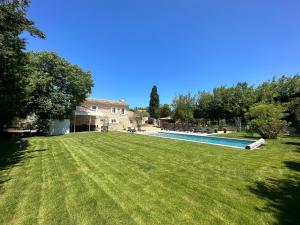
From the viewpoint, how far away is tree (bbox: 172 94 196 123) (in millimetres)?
34931

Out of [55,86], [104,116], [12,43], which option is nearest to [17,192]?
[12,43]

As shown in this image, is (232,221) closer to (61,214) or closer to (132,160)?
(61,214)

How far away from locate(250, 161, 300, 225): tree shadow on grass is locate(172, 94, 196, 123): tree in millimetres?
28855

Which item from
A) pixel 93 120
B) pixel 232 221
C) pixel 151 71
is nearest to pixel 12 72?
pixel 232 221

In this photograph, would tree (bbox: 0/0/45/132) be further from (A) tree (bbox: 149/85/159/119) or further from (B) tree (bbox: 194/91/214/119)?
(A) tree (bbox: 149/85/159/119)

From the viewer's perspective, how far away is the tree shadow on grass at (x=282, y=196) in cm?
352

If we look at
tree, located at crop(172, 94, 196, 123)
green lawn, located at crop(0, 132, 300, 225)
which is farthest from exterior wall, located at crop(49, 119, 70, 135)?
tree, located at crop(172, 94, 196, 123)

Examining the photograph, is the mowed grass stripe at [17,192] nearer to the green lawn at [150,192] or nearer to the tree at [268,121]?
the green lawn at [150,192]

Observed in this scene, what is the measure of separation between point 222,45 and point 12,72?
730 inches

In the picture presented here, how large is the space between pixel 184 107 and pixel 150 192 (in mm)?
31858

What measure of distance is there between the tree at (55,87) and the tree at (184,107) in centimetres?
1918

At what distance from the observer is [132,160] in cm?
808

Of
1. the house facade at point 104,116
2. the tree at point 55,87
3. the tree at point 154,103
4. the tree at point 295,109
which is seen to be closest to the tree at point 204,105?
the tree at point 295,109

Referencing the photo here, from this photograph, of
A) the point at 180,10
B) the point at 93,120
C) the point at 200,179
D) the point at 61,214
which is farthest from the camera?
the point at 93,120
